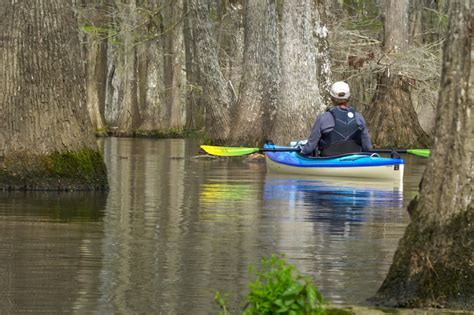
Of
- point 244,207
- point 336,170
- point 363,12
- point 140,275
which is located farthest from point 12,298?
point 363,12

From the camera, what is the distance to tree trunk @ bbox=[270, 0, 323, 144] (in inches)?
1147

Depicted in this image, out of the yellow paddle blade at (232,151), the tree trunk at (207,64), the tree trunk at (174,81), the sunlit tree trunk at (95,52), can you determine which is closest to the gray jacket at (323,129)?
the yellow paddle blade at (232,151)

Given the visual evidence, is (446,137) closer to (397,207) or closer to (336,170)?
(397,207)

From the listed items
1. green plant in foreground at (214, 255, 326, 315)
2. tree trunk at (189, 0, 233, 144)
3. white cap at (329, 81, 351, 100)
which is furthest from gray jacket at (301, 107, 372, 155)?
green plant in foreground at (214, 255, 326, 315)

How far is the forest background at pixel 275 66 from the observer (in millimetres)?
29750

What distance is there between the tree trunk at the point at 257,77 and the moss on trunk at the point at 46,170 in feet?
46.8

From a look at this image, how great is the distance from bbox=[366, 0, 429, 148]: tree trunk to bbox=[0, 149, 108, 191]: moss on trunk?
2168 cm

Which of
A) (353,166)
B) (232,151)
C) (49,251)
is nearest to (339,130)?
(353,166)

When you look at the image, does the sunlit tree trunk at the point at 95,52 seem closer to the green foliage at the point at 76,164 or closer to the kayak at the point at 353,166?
the kayak at the point at 353,166

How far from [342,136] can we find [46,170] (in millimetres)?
6230

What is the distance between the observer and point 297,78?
96.5 ft

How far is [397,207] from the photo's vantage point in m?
16.1

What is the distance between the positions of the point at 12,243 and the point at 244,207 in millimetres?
4727

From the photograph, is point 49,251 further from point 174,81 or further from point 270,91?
point 174,81
